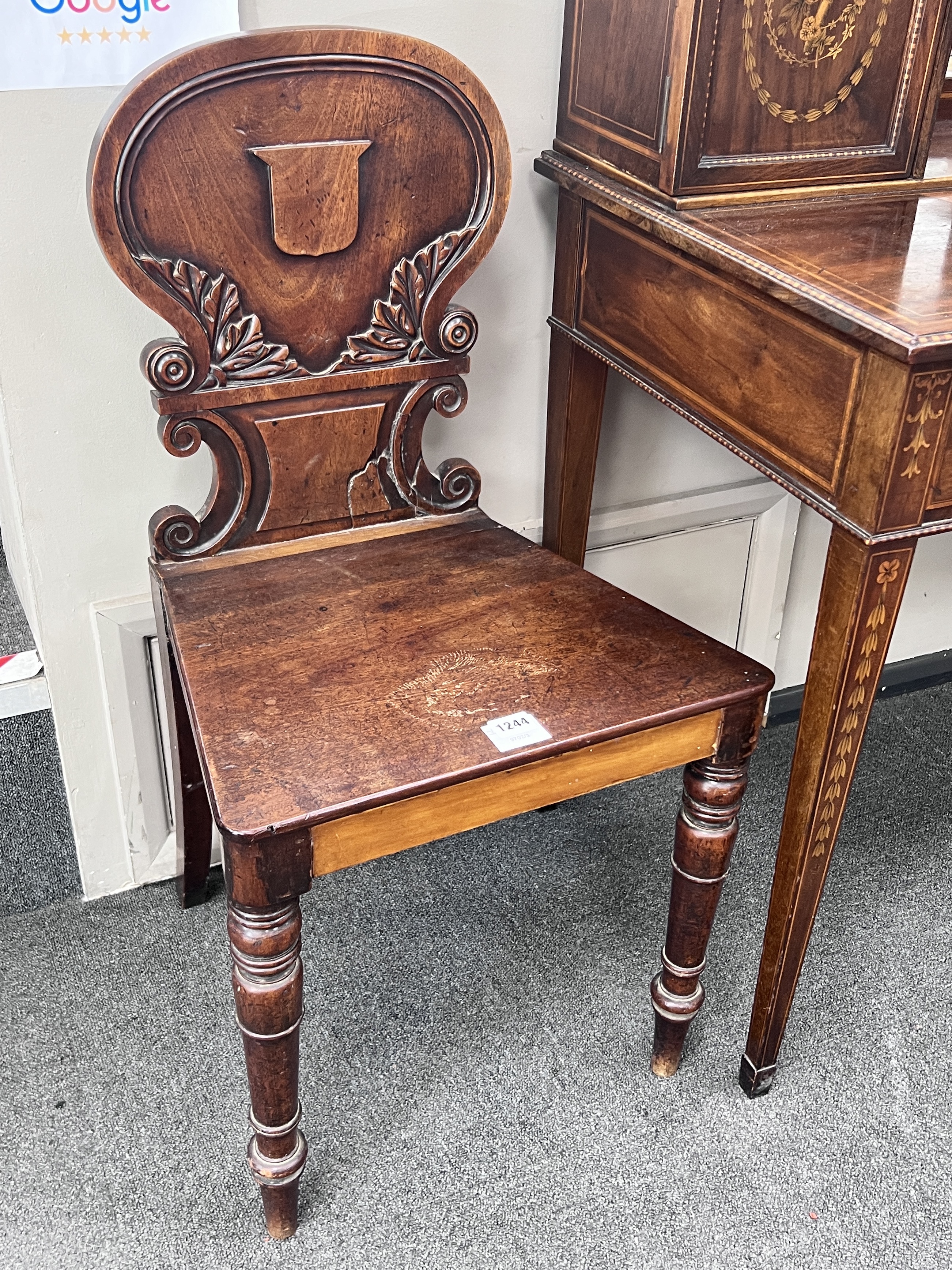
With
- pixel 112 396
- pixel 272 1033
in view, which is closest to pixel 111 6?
pixel 112 396

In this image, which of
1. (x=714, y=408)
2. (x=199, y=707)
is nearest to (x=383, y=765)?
(x=199, y=707)

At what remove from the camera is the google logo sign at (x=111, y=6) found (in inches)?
43.3

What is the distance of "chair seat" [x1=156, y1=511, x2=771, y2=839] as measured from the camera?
0.98 meters

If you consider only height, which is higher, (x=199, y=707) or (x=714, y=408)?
(x=714, y=408)

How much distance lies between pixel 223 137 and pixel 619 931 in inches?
41.8

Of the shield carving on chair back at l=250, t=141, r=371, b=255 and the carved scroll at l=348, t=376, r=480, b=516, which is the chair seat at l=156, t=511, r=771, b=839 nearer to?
the carved scroll at l=348, t=376, r=480, b=516

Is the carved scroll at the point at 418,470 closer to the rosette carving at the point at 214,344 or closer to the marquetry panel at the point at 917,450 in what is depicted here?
the rosette carving at the point at 214,344

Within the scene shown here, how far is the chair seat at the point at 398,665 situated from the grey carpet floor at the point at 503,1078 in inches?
20.5

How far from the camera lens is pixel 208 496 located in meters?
1.25

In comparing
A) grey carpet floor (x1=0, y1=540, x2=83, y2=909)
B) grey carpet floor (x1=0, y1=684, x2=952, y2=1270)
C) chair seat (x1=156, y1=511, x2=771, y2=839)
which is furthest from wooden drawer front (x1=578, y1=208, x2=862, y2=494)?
grey carpet floor (x1=0, y1=540, x2=83, y2=909)

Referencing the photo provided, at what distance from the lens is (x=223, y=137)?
1.08m

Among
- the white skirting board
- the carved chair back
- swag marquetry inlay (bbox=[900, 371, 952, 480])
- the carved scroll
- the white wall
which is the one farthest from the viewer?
the white skirting board

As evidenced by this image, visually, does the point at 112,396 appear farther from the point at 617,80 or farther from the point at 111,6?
the point at 617,80

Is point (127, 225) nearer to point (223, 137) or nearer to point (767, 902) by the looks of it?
point (223, 137)
